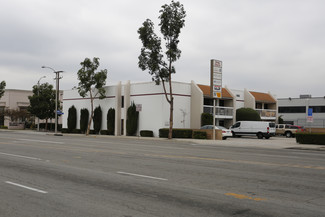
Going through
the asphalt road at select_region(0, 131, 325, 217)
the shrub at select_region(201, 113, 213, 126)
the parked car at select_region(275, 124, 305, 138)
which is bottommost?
the asphalt road at select_region(0, 131, 325, 217)

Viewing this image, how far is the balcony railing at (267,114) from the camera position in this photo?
50656 millimetres

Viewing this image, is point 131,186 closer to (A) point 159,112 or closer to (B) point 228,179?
(B) point 228,179

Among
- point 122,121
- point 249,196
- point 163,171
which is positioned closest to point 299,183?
point 249,196

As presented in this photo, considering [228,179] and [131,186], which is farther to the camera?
[228,179]

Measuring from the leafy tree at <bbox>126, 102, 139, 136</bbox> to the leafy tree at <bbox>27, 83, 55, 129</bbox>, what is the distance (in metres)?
18.7

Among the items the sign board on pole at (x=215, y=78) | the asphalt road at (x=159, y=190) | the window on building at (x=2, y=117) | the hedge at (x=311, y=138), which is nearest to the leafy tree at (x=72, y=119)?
the sign board on pole at (x=215, y=78)

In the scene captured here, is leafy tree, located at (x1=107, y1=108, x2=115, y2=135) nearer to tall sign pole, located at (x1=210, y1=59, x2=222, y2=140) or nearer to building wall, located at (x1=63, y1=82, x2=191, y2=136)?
building wall, located at (x1=63, y1=82, x2=191, y2=136)

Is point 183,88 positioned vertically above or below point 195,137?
above

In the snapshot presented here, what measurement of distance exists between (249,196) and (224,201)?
0.83m

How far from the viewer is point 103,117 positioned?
4578 centimetres

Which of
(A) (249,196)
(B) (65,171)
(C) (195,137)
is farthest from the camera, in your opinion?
(C) (195,137)

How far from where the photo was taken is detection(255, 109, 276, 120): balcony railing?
50.7m

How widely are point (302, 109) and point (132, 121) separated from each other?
4595cm

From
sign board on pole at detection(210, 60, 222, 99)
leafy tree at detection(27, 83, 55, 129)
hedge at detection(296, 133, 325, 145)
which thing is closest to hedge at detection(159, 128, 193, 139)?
sign board on pole at detection(210, 60, 222, 99)
